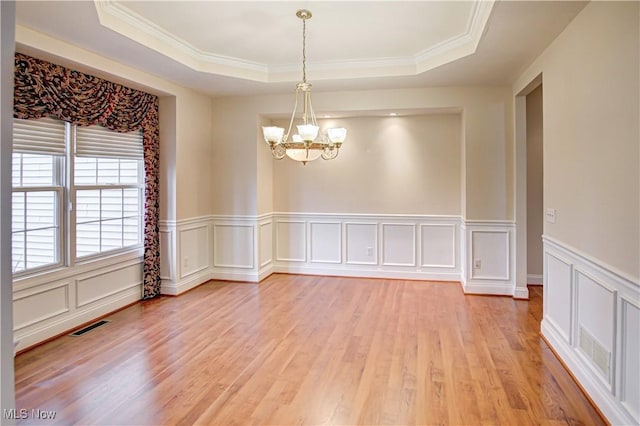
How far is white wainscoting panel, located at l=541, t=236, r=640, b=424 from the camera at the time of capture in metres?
2.20

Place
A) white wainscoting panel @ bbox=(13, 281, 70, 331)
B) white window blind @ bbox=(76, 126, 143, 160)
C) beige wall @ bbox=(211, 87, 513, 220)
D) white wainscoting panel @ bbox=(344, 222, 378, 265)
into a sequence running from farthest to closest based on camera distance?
white wainscoting panel @ bbox=(344, 222, 378, 265), beige wall @ bbox=(211, 87, 513, 220), white window blind @ bbox=(76, 126, 143, 160), white wainscoting panel @ bbox=(13, 281, 70, 331)

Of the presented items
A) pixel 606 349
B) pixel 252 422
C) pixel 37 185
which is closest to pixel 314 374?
pixel 252 422

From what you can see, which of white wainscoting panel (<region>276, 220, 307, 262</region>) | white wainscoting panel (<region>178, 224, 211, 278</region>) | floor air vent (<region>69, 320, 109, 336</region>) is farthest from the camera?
white wainscoting panel (<region>276, 220, 307, 262</region>)

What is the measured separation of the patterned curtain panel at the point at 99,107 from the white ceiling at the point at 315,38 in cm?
29

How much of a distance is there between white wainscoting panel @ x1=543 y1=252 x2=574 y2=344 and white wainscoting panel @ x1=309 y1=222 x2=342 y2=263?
312 cm

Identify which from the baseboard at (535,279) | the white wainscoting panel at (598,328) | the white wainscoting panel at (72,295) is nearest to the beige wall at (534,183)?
the baseboard at (535,279)

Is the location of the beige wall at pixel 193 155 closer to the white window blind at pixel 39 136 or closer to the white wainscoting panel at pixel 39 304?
the white window blind at pixel 39 136

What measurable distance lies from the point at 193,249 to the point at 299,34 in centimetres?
319

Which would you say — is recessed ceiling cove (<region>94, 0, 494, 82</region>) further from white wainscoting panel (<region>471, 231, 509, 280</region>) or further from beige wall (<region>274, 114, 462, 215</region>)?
white wainscoting panel (<region>471, 231, 509, 280</region>)

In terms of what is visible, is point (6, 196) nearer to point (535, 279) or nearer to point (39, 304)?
point (39, 304)

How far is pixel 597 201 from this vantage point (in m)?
2.60

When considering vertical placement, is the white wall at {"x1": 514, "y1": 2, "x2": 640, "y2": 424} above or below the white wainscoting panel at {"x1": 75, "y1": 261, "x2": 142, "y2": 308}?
above

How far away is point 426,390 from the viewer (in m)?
2.78

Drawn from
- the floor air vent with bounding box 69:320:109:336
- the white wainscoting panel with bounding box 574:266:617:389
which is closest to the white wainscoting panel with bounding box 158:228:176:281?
the floor air vent with bounding box 69:320:109:336
